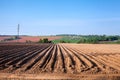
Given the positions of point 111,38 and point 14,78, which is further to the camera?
point 111,38

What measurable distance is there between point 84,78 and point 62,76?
3.59 ft

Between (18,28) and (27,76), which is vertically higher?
(18,28)

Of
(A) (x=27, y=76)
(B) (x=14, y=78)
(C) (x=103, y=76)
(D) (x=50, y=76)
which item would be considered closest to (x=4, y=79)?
(B) (x=14, y=78)

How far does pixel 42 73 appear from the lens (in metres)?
13.0

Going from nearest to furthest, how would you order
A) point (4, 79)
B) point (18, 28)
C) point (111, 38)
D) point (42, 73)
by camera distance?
1. point (4, 79)
2. point (42, 73)
3. point (18, 28)
4. point (111, 38)

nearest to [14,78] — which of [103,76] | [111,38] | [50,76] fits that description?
[50,76]

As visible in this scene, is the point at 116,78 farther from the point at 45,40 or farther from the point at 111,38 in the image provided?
the point at 111,38

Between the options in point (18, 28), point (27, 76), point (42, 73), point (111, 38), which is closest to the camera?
point (27, 76)

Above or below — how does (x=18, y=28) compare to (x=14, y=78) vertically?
above

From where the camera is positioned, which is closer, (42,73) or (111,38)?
(42,73)

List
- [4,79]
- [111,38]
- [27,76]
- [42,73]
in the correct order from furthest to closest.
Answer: [111,38] < [42,73] < [27,76] < [4,79]

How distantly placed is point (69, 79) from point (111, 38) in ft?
387

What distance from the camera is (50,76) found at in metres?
12.0

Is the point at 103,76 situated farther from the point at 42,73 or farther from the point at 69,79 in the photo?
the point at 42,73
